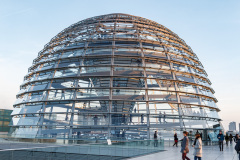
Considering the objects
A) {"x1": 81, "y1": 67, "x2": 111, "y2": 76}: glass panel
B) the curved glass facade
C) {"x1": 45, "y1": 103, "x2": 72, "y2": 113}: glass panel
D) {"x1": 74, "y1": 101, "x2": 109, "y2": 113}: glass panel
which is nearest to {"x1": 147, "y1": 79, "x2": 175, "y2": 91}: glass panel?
the curved glass facade

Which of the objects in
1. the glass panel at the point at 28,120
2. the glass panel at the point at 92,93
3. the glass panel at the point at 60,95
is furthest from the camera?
the glass panel at the point at 60,95

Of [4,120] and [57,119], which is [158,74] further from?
[4,120]

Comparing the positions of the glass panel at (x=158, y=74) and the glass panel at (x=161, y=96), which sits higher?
the glass panel at (x=158, y=74)

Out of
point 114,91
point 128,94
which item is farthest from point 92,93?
point 128,94

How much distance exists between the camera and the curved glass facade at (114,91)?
1847 cm

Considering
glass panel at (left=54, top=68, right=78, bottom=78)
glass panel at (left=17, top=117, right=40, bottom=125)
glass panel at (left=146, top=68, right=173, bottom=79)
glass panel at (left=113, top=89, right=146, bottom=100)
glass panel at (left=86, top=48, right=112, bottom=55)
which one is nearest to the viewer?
glass panel at (left=113, top=89, right=146, bottom=100)

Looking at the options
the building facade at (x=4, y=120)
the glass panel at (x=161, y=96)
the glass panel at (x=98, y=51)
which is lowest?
the building facade at (x=4, y=120)

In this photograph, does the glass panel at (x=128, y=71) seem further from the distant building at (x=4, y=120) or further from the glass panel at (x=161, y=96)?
the distant building at (x=4, y=120)

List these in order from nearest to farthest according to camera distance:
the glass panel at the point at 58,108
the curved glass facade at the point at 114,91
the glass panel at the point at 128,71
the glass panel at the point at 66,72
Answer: the curved glass facade at the point at 114,91, the glass panel at the point at 58,108, the glass panel at the point at 128,71, the glass panel at the point at 66,72

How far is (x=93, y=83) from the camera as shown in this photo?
20.5 m

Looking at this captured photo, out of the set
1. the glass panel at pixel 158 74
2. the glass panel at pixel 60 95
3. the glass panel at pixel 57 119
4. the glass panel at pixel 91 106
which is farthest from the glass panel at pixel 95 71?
the glass panel at pixel 57 119

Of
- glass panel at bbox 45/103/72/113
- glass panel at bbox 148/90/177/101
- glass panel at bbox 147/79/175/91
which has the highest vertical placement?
glass panel at bbox 147/79/175/91

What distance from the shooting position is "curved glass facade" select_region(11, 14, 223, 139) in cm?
1847

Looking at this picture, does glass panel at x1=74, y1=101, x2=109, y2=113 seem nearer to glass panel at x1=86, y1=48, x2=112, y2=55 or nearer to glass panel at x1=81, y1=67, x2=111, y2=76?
glass panel at x1=81, y1=67, x2=111, y2=76
